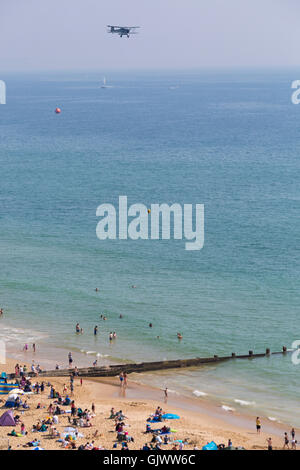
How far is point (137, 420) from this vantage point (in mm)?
44938

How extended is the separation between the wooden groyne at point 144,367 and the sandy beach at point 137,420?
0.66 meters

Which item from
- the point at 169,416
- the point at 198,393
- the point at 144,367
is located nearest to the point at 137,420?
the point at 169,416

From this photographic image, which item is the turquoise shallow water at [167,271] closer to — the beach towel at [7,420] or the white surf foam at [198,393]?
the white surf foam at [198,393]

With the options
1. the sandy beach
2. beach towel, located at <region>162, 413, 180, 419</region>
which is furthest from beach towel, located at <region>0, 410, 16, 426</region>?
beach towel, located at <region>162, 413, 180, 419</region>

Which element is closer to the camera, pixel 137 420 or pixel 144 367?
pixel 137 420

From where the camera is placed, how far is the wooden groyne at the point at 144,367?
52844 mm

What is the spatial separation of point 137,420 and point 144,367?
30.0ft

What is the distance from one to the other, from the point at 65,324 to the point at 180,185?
54.5 metres

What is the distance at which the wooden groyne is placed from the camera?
52.8 m

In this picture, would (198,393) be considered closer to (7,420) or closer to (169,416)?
(169,416)

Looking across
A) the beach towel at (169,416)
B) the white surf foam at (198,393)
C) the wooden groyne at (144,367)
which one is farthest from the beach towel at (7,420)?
the white surf foam at (198,393)

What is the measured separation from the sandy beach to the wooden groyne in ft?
2.17
